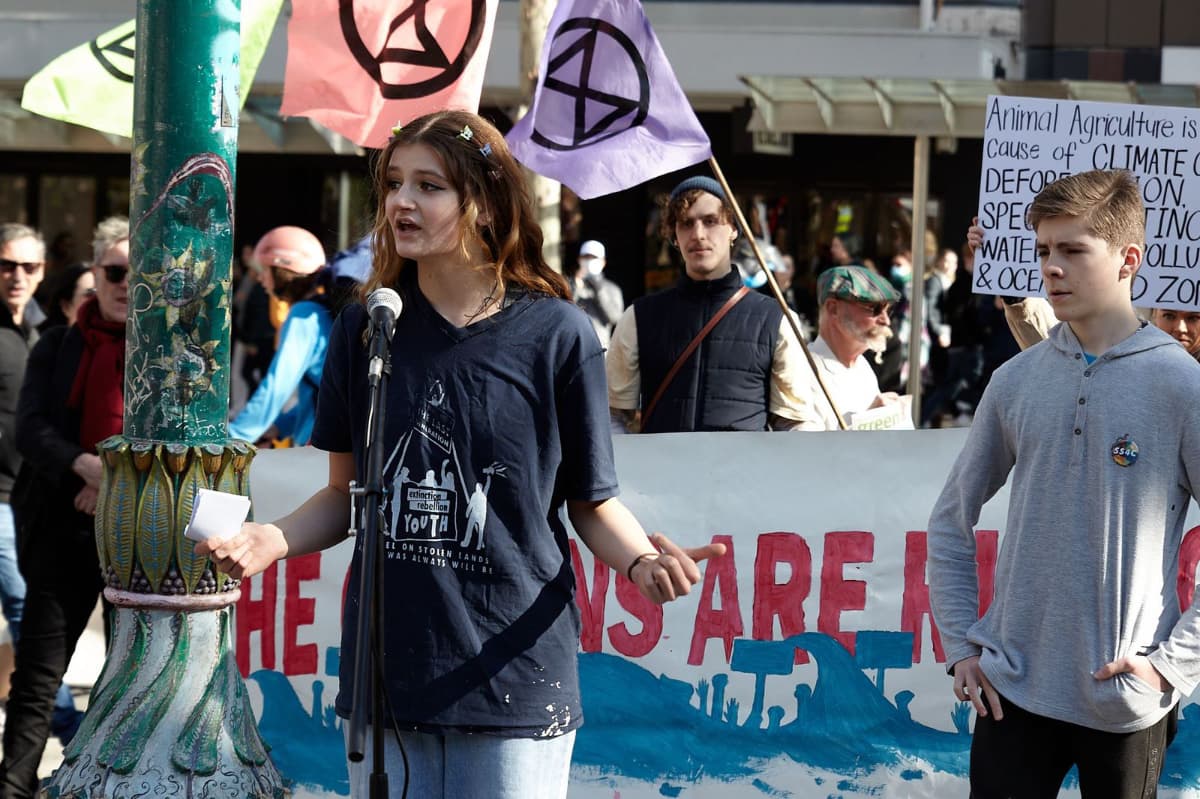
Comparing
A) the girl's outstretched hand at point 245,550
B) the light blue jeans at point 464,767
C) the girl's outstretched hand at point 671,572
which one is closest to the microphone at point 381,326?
the girl's outstretched hand at point 245,550

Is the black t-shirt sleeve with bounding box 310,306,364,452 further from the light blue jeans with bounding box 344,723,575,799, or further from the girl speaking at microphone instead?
the light blue jeans with bounding box 344,723,575,799

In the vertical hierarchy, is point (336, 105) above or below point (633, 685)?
above

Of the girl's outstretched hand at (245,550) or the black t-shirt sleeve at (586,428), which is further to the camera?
the black t-shirt sleeve at (586,428)

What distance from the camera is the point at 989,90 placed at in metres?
14.7

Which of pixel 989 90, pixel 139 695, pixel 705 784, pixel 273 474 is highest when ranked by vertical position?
pixel 989 90

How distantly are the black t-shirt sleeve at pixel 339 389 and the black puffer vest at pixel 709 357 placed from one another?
266 cm

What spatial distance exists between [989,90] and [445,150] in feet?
40.5

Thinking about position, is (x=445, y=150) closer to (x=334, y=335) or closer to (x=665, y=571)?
(x=334, y=335)

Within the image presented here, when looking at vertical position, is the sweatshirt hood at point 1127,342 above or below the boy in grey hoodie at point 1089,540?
above

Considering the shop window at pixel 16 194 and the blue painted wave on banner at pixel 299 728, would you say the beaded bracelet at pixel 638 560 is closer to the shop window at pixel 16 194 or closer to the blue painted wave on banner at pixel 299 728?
the blue painted wave on banner at pixel 299 728

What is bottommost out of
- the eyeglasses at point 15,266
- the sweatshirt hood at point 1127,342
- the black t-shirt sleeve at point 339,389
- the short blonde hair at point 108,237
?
the black t-shirt sleeve at point 339,389

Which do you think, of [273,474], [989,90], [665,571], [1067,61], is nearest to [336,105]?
[273,474]

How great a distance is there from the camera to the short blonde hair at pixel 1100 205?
11.4 feet

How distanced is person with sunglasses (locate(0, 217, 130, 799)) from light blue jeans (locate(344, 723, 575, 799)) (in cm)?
247
